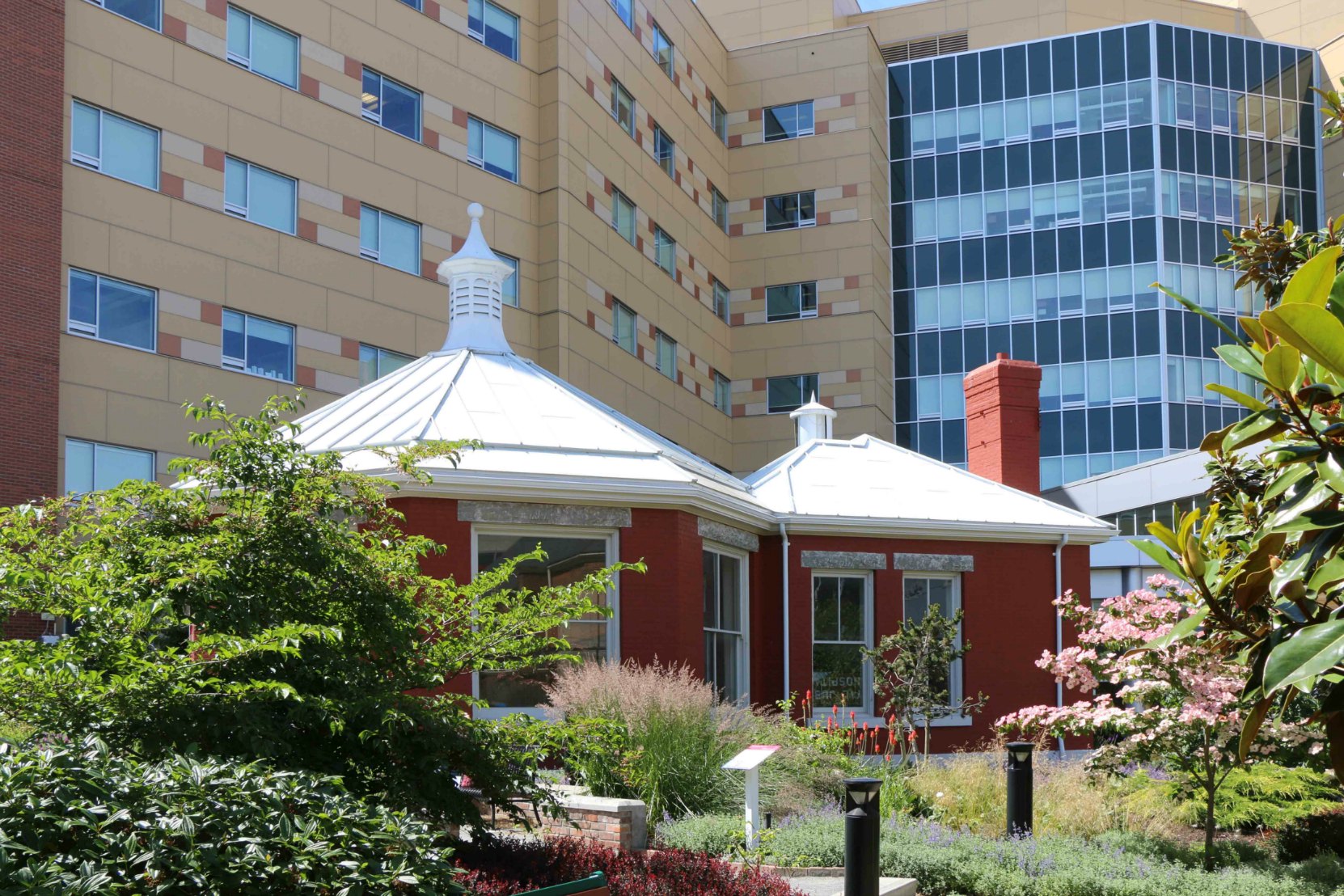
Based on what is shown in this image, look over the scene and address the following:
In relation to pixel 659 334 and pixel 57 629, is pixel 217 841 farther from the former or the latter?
pixel 659 334

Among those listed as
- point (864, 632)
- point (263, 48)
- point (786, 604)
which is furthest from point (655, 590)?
point (263, 48)

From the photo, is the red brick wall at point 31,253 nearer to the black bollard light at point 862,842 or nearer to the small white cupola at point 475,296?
the small white cupola at point 475,296

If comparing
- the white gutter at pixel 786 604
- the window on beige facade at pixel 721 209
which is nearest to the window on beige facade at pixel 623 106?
the window on beige facade at pixel 721 209

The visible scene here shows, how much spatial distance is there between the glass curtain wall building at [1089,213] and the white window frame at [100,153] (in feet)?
91.6

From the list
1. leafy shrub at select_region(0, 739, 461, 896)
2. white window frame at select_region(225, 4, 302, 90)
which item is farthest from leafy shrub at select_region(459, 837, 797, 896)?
white window frame at select_region(225, 4, 302, 90)

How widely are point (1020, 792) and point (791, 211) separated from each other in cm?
3701

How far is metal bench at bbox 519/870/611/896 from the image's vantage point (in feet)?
23.9

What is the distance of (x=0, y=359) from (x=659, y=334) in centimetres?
2124

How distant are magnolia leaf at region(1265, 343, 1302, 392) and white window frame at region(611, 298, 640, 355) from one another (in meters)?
33.8

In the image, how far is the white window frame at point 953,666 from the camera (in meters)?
19.5

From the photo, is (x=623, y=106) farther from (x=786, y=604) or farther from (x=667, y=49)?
(x=786, y=604)

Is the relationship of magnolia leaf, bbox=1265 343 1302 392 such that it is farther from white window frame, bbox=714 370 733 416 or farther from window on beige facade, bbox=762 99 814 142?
window on beige facade, bbox=762 99 814 142

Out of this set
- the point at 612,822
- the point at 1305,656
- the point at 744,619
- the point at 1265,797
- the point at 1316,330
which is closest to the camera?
the point at 1305,656

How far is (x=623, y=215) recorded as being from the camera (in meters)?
38.4
